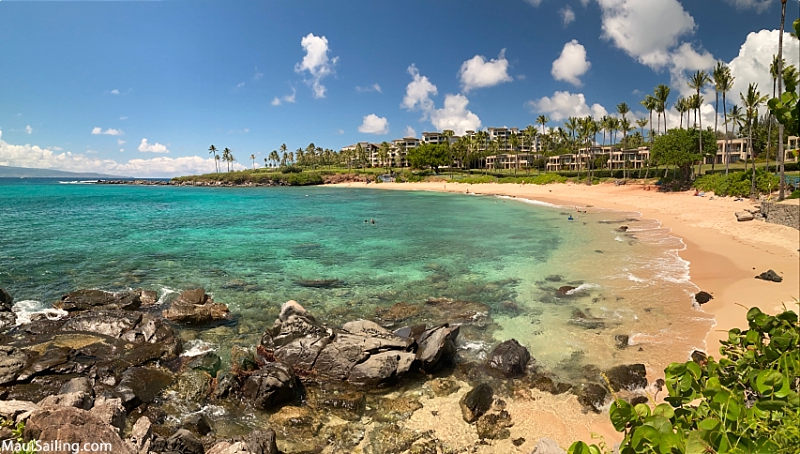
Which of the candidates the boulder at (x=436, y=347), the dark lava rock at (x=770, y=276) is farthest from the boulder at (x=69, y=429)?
the dark lava rock at (x=770, y=276)

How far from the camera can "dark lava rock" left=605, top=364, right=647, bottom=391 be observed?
9758 millimetres

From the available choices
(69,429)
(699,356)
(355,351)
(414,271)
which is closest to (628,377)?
(699,356)

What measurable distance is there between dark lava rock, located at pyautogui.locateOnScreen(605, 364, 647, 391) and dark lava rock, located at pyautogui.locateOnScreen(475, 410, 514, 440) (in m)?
2.96

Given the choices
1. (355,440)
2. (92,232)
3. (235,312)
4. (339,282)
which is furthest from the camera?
(92,232)

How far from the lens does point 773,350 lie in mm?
3020

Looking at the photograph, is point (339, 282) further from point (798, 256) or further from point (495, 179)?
point (495, 179)

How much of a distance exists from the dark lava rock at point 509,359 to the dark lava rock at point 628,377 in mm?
2053

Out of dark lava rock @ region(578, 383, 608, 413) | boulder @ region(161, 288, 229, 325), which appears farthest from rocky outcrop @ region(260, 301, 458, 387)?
boulder @ region(161, 288, 229, 325)

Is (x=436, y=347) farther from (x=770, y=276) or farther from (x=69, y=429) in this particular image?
(x=770, y=276)

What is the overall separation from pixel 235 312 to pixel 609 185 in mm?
70579

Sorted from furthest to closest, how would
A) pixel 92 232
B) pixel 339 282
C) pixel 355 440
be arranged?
pixel 92 232 < pixel 339 282 < pixel 355 440

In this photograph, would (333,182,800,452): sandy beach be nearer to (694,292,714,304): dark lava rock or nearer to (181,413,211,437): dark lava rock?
(694,292,714,304): dark lava rock

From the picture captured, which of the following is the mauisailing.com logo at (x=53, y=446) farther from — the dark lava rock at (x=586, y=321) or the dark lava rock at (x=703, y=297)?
the dark lava rock at (x=703, y=297)

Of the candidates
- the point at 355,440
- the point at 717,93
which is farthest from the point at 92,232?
the point at 717,93
